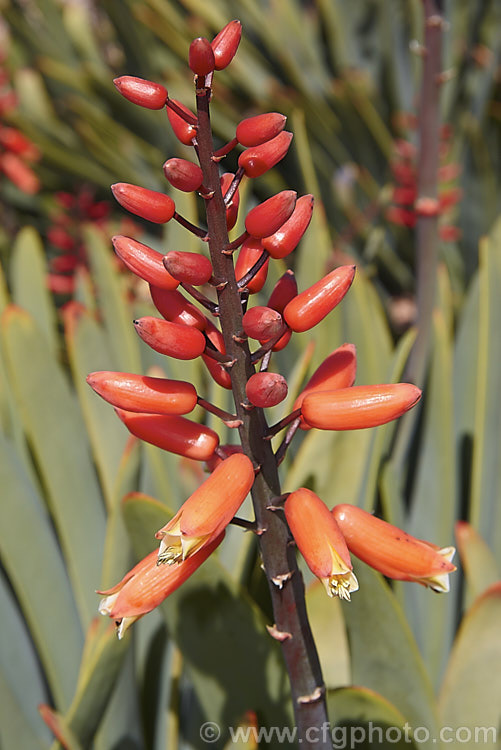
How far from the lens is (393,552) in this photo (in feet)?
1.83

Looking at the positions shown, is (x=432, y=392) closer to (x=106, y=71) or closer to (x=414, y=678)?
(x=414, y=678)

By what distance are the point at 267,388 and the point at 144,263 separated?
0.13 meters

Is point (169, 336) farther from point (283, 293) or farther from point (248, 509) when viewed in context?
point (248, 509)

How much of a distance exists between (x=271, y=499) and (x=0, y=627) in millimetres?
682

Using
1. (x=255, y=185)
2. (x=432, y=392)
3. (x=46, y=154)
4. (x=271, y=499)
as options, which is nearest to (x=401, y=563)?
(x=271, y=499)

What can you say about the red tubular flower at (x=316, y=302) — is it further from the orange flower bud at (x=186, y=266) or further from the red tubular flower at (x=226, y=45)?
Result: the red tubular flower at (x=226, y=45)

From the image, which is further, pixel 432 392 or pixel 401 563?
pixel 432 392

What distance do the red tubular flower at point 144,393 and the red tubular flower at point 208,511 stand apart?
0.06 meters

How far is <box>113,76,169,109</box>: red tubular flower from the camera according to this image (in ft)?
1.76

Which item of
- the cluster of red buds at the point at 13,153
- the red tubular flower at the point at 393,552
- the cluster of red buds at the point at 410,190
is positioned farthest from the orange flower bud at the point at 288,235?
the cluster of red buds at the point at 13,153

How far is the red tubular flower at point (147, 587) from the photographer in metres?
0.55

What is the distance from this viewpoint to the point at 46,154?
251cm

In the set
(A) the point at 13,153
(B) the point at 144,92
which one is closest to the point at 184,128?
(B) the point at 144,92

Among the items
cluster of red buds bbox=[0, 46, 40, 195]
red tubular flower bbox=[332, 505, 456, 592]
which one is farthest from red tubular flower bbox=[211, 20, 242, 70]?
cluster of red buds bbox=[0, 46, 40, 195]
